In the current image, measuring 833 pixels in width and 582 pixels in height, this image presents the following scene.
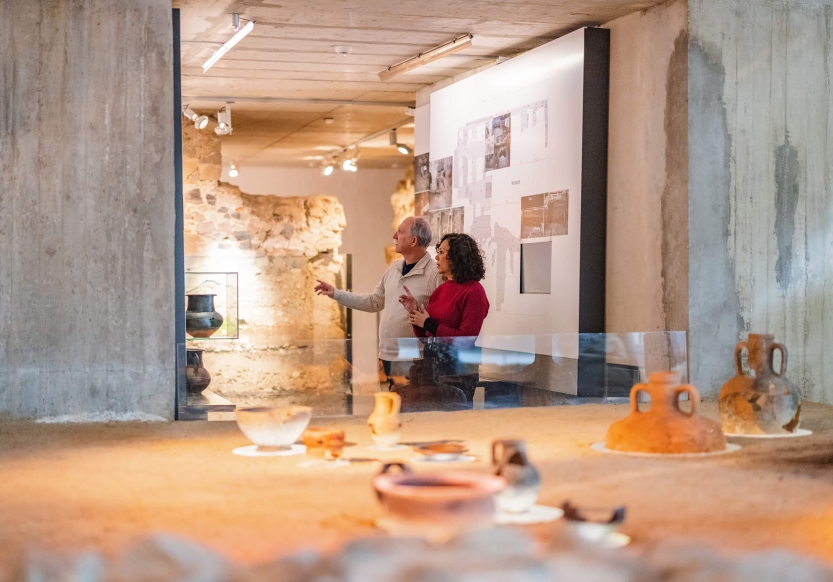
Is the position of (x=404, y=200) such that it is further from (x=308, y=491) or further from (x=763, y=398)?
(x=308, y=491)

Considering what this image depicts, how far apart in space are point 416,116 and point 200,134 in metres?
2.20

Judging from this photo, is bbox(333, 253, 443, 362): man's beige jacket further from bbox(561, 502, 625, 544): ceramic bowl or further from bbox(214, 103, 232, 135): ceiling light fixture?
bbox(214, 103, 232, 135): ceiling light fixture

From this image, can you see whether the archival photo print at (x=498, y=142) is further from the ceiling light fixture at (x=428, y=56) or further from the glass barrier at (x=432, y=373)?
the glass barrier at (x=432, y=373)

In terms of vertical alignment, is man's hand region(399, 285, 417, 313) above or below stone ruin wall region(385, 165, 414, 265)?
below

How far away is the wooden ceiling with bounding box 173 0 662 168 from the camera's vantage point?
596 centimetres

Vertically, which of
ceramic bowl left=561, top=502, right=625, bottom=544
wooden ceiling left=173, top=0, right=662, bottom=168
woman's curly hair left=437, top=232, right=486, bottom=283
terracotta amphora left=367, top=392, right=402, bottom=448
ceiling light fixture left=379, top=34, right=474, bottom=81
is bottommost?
ceramic bowl left=561, top=502, right=625, bottom=544

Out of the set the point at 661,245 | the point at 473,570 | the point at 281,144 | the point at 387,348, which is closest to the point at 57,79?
the point at 387,348

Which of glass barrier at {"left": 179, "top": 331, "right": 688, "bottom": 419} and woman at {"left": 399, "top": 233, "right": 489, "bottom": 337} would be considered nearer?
glass barrier at {"left": 179, "top": 331, "right": 688, "bottom": 419}

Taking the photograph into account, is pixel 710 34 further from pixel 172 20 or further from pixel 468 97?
pixel 172 20

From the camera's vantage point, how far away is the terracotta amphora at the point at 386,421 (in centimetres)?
366

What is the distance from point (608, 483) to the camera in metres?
3.06

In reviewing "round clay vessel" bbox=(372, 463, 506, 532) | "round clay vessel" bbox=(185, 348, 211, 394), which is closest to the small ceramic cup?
"round clay vessel" bbox=(372, 463, 506, 532)

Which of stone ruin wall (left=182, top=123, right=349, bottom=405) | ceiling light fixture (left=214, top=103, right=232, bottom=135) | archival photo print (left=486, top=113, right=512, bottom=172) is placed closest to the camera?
archival photo print (left=486, top=113, right=512, bottom=172)

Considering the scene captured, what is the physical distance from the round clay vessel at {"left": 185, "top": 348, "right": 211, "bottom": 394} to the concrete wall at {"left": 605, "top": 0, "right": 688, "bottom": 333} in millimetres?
2590
